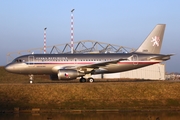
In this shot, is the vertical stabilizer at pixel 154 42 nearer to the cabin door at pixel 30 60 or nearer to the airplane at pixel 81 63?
the airplane at pixel 81 63

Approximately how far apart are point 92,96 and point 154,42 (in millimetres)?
17552

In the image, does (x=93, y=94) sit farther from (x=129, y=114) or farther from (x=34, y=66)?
(x=34, y=66)

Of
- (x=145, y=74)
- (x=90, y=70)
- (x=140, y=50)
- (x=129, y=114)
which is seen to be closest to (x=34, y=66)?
(x=90, y=70)

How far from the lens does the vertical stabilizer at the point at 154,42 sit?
52.2m

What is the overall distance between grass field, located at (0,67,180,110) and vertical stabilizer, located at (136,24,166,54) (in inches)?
458

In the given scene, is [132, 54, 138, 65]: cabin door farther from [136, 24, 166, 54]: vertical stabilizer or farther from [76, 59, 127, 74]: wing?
[76, 59, 127, 74]: wing

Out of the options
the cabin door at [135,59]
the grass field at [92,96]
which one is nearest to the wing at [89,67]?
the cabin door at [135,59]

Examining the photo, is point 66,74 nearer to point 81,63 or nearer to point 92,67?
point 92,67

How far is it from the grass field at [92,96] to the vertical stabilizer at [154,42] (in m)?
11.6

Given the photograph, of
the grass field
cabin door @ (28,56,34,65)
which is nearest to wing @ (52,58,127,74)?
cabin door @ (28,56,34,65)

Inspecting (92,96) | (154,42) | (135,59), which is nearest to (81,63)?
(135,59)

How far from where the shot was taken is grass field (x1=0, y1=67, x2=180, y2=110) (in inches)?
1437

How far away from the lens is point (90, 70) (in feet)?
160

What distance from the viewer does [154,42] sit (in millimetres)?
52312
